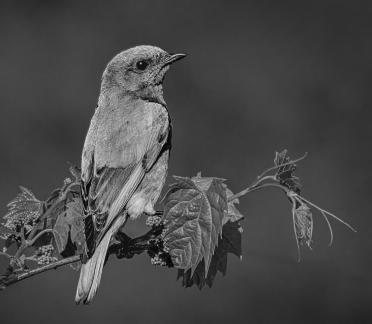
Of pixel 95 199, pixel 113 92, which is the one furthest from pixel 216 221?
pixel 113 92

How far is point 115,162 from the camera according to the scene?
2.50 m

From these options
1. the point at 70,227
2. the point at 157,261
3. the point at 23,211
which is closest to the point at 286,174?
the point at 157,261

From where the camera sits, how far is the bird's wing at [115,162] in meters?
2.27

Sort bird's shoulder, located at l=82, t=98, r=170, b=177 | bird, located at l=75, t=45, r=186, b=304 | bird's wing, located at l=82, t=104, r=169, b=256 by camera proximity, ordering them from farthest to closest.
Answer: bird's shoulder, located at l=82, t=98, r=170, b=177 < bird's wing, located at l=82, t=104, r=169, b=256 < bird, located at l=75, t=45, r=186, b=304

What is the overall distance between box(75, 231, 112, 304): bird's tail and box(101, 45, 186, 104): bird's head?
44.4 inches

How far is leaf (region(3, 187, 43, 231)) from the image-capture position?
1.71 meters

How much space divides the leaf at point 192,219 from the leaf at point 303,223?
0.27 m

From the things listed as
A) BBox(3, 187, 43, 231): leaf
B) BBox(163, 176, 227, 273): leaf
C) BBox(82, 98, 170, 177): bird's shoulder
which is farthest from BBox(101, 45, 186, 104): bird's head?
BBox(163, 176, 227, 273): leaf

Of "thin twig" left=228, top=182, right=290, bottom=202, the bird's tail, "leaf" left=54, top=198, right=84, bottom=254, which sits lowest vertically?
the bird's tail

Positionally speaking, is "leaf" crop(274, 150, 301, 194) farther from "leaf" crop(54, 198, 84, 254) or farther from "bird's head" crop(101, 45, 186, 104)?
"bird's head" crop(101, 45, 186, 104)

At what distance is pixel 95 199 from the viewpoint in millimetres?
2297

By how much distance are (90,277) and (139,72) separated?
1.37 metres

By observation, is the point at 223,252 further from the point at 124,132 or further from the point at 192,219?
the point at 124,132

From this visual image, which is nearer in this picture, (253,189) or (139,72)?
(253,189)
